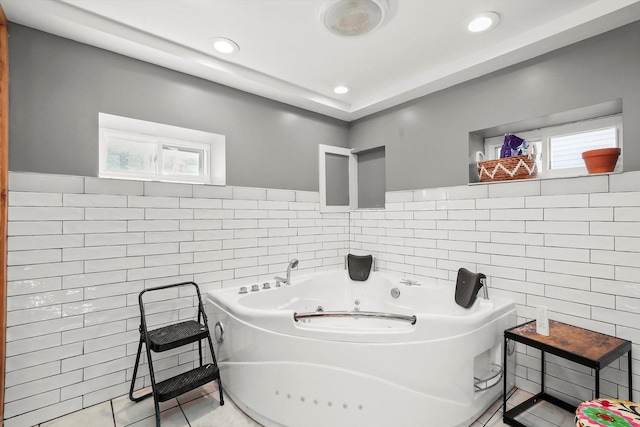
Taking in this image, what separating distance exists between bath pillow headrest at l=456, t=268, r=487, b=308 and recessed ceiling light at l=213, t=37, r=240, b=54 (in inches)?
94.3

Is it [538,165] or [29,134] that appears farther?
[538,165]

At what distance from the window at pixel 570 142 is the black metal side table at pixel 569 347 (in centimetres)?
106

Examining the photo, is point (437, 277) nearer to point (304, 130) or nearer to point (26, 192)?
point (304, 130)

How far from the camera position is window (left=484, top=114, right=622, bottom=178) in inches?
78.3

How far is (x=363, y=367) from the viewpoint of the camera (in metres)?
1.60

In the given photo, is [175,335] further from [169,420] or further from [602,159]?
[602,159]

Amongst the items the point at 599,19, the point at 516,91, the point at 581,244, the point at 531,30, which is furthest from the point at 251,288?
the point at 599,19

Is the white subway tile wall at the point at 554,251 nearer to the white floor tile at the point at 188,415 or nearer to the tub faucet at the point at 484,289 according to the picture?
the tub faucet at the point at 484,289

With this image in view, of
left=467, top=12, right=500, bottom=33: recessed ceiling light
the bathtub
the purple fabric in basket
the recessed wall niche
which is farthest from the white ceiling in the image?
→ the bathtub

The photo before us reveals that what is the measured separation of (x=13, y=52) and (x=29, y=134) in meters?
0.48

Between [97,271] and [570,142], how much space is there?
11.2ft

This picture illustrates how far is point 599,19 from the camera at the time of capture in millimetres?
1700

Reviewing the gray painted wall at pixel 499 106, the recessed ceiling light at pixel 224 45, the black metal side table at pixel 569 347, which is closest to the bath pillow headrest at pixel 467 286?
the black metal side table at pixel 569 347

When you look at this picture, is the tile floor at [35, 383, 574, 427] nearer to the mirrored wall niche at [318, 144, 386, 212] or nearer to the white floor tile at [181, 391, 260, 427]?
the white floor tile at [181, 391, 260, 427]
